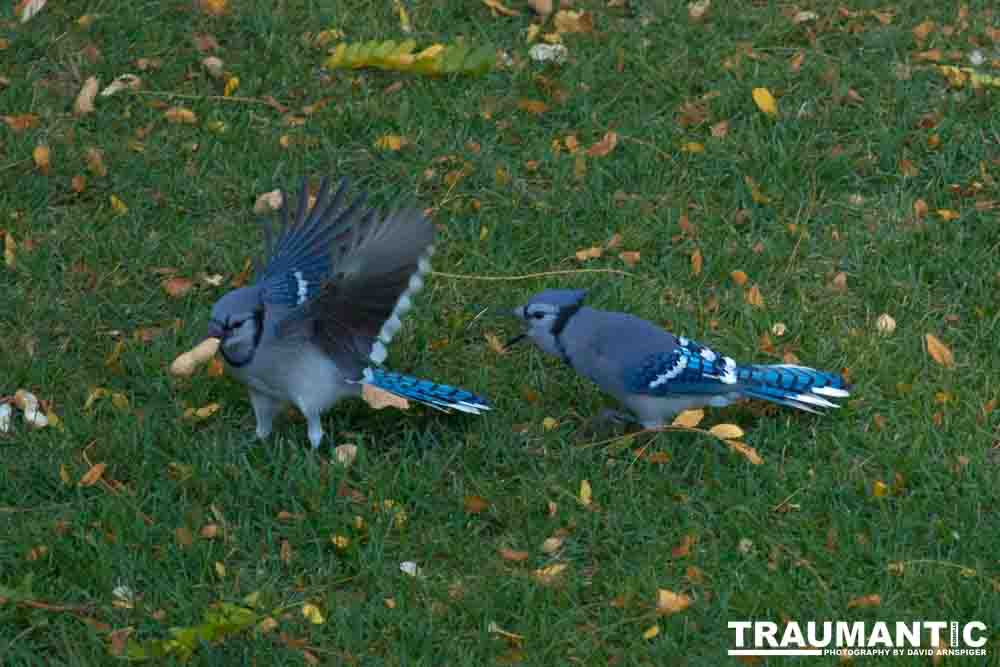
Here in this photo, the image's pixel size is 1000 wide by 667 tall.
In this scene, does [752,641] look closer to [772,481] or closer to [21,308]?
[772,481]

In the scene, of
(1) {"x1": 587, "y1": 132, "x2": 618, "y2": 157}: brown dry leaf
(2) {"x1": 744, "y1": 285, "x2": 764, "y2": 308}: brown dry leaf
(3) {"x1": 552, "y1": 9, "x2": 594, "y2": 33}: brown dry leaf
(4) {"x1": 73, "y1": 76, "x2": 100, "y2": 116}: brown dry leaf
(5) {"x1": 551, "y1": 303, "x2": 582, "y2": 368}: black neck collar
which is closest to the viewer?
(5) {"x1": 551, "y1": 303, "x2": 582, "y2": 368}: black neck collar

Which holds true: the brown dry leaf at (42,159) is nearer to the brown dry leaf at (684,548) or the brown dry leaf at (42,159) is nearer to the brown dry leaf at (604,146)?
the brown dry leaf at (604,146)

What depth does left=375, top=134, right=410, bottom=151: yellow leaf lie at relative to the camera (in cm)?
615

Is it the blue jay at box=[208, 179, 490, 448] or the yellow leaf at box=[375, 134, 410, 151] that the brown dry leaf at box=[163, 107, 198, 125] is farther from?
the blue jay at box=[208, 179, 490, 448]

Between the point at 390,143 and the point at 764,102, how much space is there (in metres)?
1.61

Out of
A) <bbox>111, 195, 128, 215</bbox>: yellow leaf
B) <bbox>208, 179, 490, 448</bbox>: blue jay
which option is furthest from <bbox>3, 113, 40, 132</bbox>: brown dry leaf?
<bbox>208, 179, 490, 448</bbox>: blue jay

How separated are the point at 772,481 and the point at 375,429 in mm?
1262

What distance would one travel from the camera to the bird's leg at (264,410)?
447cm

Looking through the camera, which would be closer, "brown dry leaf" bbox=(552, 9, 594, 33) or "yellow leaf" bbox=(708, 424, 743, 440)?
"yellow leaf" bbox=(708, 424, 743, 440)

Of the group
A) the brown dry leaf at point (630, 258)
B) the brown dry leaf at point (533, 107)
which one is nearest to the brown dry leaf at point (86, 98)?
the brown dry leaf at point (533, 107)

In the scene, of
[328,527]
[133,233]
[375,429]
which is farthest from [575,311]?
[133,233]

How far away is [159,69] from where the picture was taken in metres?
6.62

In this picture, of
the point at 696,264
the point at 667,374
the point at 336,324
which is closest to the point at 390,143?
the point at 696,264

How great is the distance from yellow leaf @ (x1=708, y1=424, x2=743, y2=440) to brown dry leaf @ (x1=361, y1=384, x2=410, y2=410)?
3.07 ft
